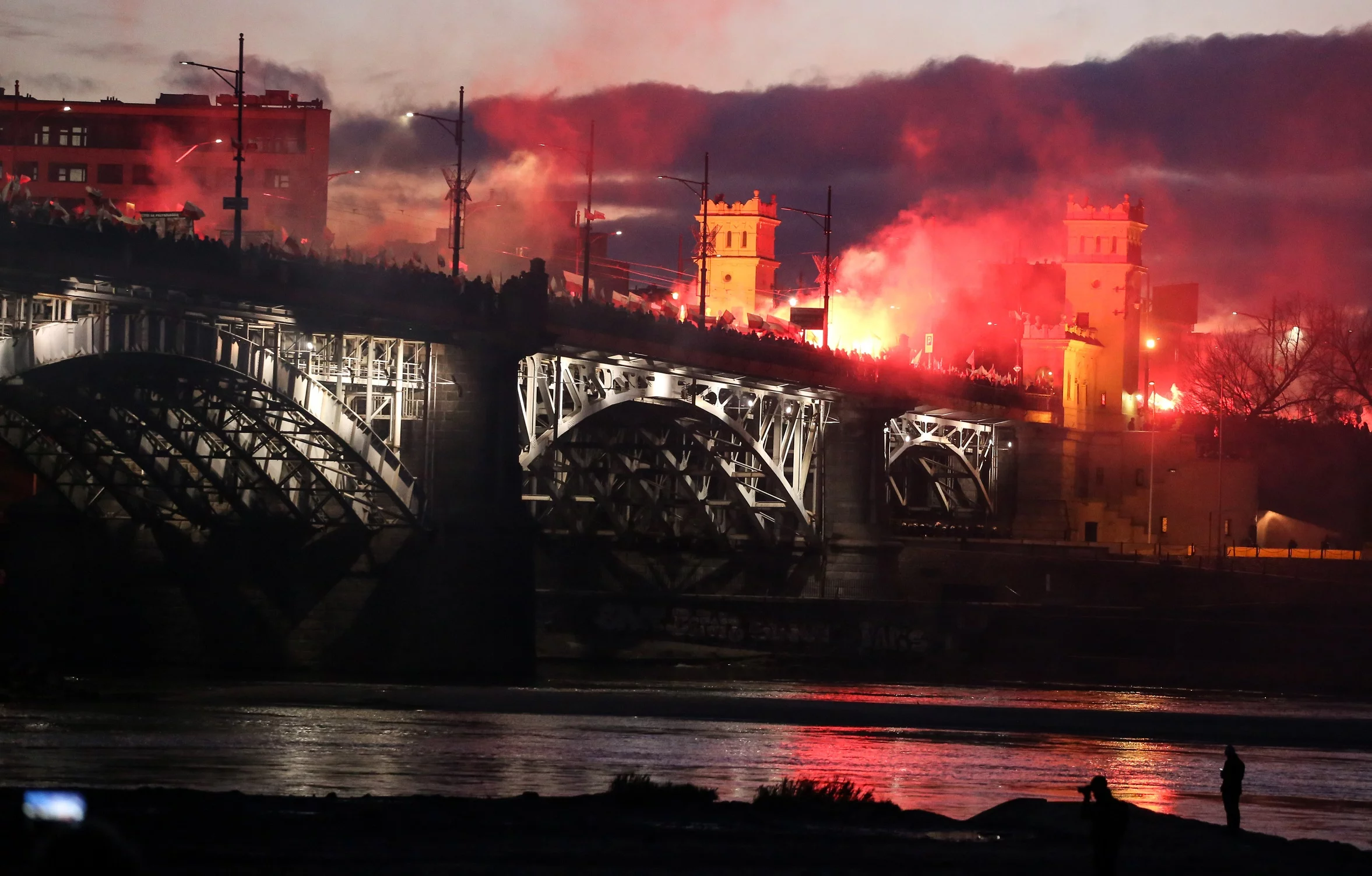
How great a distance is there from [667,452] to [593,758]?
141ft

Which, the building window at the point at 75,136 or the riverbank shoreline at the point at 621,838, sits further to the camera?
the building window at the point at 75,136

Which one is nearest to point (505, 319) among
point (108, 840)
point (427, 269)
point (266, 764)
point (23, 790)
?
point (427, 269)

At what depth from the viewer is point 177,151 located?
456ft

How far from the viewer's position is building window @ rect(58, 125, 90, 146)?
143375 mm

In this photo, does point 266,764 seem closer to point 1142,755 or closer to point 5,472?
point 1142,755

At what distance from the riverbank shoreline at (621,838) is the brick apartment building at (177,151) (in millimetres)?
108973

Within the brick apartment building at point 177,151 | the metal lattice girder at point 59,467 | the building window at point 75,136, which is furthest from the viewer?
the building window at point 75,136

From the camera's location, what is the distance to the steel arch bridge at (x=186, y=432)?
2108 inches

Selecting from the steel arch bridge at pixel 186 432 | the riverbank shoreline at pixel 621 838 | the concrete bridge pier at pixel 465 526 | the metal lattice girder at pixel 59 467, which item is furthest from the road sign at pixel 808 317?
the riverbank shoreline at pixel 621 838

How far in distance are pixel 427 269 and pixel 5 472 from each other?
30259 mm

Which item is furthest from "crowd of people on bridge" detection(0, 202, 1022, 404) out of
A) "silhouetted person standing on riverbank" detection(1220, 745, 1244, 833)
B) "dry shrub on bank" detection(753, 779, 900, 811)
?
"silhouetted person standing on riverbank" detection(1220, 745, 1244, 833)

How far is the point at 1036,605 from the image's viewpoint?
96562 millimetres

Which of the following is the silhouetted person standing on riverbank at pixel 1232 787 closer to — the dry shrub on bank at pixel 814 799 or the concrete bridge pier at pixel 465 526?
the dry shrub on bank at pixel 814 799

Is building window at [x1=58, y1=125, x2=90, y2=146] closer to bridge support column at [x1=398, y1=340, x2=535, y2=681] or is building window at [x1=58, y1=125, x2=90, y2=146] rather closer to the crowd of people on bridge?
the crowd of people on bridge
